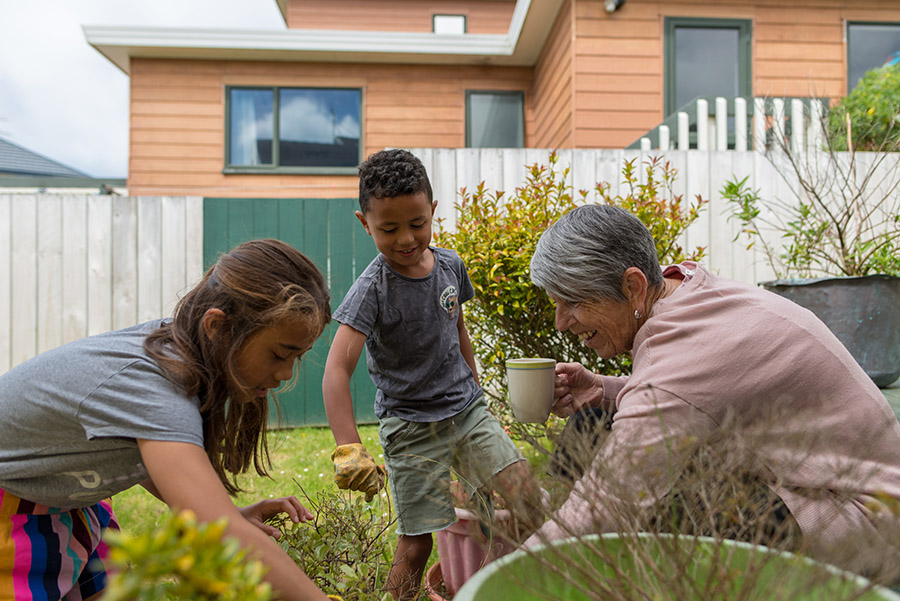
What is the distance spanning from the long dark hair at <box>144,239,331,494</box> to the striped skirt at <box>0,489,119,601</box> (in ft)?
1.39

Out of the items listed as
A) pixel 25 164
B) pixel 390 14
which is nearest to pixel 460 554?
pixel 390 14

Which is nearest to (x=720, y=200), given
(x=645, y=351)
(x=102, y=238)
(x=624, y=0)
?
(x=624, y=0)

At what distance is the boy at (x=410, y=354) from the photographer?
2.19m

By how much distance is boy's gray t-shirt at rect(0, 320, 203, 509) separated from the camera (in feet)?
4.09

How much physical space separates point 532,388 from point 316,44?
7.69 meters

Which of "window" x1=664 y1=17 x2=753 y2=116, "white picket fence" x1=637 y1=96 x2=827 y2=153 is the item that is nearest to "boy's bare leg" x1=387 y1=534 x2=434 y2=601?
"white picket fence" x1=637 y1=96 x2=827 y2=153

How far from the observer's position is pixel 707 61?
24.9 feet

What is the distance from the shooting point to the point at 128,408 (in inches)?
49.3

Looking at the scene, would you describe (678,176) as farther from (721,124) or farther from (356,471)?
(356,471)

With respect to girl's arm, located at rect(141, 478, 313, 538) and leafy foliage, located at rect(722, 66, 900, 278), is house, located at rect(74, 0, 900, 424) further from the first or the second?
girl's arm, located at rect(141, 478, 313, 538)

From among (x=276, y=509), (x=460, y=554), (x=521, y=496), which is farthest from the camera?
(x=460, y=554)

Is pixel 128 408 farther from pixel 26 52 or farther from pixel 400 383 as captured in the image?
pixel 26 52

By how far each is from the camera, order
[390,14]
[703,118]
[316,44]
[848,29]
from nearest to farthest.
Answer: [703,118] < [848,29] < [316,44] < [390,14]

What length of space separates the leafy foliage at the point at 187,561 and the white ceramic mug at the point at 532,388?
1.45 m
